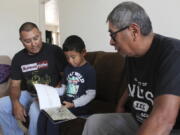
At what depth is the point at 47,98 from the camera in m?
1.90

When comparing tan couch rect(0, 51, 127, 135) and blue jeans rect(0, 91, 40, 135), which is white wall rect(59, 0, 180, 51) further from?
blue jeans rect(0, 91, 40, 135)

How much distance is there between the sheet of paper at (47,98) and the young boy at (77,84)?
56 millimetres

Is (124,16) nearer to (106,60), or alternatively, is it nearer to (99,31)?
(106,60)

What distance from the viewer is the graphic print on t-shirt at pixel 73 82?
1.94 metres

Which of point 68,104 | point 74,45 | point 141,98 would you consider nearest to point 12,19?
point 74,45

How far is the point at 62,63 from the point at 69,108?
1.56ft

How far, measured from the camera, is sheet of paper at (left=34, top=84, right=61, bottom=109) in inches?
73.9

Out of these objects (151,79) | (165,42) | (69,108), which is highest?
(165,42)

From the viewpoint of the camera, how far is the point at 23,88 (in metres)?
2.39

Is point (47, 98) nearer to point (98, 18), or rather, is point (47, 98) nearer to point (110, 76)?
point (110, 76)

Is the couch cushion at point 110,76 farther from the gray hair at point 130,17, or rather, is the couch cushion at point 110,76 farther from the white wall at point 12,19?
the white wall at point 12,19

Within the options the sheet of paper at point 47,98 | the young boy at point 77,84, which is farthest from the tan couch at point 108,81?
the sheet of paper at point 47,98

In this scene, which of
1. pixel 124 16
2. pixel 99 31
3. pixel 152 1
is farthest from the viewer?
pixel 99 31

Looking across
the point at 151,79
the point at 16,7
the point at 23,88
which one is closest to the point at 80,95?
the point at 23,88
